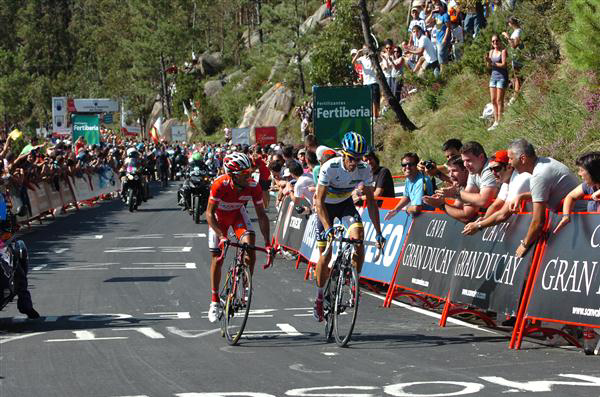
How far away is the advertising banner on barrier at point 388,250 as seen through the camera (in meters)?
14.1

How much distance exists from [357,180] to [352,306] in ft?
4.81

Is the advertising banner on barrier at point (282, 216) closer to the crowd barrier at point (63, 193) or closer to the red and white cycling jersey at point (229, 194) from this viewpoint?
the crowd barrier at point (63, 193)

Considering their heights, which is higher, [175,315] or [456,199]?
[456,199]

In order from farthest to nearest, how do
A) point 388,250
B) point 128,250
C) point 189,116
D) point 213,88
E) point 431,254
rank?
point 213,88 < point 189,116 < point 128,250 < point 388,250 < point 431,254

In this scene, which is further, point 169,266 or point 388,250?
point 169,266

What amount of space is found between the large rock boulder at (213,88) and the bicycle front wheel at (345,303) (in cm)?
9594

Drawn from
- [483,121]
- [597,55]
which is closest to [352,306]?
[597,55]

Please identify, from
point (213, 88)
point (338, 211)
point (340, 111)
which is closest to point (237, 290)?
point (338, 211)

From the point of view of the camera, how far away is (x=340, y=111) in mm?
25875

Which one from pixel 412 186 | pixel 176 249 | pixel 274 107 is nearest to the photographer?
pixel 412 186

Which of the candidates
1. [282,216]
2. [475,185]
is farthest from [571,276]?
[282,216]

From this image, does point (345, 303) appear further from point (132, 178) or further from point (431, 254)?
point (132, 178)

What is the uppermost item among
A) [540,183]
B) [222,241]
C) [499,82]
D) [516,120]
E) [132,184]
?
[499,82]

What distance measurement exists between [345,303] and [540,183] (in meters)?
2.22
